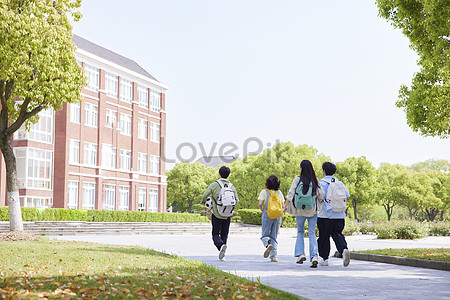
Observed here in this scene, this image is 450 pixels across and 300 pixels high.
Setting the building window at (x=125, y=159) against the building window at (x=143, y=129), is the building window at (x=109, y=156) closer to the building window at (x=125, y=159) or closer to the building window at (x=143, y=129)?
the building window at (x=125, y=159)

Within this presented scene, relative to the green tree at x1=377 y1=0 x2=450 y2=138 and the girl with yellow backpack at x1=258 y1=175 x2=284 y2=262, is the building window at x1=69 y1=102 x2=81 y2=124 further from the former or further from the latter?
the girl with yellow backpack at x1=258 y1=175 x2=284 y2=262

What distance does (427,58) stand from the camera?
38.3 ft

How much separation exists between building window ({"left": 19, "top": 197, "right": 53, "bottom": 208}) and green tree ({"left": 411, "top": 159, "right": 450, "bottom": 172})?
60.4 m

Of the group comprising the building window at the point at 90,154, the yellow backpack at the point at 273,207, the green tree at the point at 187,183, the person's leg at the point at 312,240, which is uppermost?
the building window at the point at 90,154

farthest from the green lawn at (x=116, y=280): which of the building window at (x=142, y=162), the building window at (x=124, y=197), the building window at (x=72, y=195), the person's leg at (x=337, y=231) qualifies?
the building window at (x=142, y=162)

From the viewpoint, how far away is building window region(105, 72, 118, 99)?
45.7 meters

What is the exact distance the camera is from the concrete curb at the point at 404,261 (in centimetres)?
930

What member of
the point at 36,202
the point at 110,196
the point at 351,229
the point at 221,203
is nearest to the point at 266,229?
the point at 221,203

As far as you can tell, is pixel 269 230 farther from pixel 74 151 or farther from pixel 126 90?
pixel 126 90

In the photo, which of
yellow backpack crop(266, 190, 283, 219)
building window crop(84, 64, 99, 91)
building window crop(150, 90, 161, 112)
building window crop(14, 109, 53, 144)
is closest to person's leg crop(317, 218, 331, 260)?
yellow backpack crop(266, 190, 283, 219)

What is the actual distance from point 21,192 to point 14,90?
74.7 ft

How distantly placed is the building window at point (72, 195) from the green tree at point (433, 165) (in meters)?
58.0

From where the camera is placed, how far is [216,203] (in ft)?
34.3

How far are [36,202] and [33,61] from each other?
82.5ft
